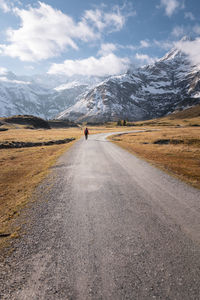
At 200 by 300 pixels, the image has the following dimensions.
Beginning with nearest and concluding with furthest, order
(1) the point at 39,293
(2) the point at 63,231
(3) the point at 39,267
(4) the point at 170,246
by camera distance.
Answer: (1) the point at 39,293, (3) the point at 39,267, (4) the point at 170,246, (2) the point at 63,231

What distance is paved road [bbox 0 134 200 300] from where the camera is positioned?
2.90 metres

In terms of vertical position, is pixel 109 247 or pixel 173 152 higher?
pixel 109 247

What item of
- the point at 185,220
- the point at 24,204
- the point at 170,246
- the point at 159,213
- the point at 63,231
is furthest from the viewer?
the point at 24,204

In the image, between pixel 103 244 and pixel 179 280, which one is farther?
pixel 103 244

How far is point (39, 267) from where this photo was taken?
342 cm

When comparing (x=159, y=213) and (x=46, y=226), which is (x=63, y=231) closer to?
(x=46, y=226)

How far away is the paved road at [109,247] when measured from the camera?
2904mm

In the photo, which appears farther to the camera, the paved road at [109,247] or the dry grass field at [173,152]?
the dry grass field at [173,152]

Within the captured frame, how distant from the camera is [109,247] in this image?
3963 mm

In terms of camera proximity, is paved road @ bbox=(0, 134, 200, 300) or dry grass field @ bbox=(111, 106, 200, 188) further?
dry grass field @ bbox=(111, 106, 200, 188)

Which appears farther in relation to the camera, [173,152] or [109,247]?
[173,152]

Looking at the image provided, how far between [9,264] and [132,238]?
3070 mm

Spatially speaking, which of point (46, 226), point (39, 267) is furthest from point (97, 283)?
point (46, 226)

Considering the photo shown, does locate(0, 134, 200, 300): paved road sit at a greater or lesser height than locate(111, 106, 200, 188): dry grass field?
greater
